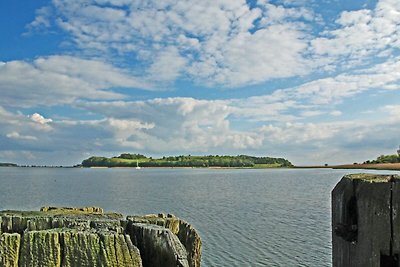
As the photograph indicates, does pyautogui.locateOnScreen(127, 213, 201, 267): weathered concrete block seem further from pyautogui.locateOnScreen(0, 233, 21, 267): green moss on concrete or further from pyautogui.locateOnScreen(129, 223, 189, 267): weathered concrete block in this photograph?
pyautogui.locateOnScreen(0, 233, 21, 267): green moss on concrete

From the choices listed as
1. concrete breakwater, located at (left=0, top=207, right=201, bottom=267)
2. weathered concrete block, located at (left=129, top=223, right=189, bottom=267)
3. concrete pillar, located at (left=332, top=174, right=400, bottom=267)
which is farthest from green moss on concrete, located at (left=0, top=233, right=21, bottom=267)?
concrete pillar, located at (left=332, top=174, right=400, bottom=267)

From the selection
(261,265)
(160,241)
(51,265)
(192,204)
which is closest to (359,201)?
(160,241)

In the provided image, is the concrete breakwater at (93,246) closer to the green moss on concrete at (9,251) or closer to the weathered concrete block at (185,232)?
the green moss on concrete at (9,251)

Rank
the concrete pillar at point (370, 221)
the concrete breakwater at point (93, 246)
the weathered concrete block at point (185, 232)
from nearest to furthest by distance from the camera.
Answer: the concrete breakwater at point (93, 246), the concrete pillar at point (370, 221), the weathered concrete block at point (185, 232)

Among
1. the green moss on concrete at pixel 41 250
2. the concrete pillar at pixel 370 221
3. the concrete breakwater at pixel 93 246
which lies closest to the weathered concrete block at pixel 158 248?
the concrete breakwater at pixel 93 246

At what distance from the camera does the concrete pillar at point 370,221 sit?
2783mm

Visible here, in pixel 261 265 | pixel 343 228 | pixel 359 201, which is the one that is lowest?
pixel 261 265

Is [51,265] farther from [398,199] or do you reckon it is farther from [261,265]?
[261,265]

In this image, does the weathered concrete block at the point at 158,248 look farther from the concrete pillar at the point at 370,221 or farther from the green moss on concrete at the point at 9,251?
the concrete pillar at the point at 370,221

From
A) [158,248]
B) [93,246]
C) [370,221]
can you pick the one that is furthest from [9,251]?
[370,221]

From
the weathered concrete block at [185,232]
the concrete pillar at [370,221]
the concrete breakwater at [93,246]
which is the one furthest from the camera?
the weathered concrete block at [185,232]

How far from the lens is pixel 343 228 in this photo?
2959 mm

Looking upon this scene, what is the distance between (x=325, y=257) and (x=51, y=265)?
1930 centimetres

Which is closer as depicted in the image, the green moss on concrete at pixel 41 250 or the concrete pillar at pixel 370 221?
the green moss on concrete at pixel 41 250
